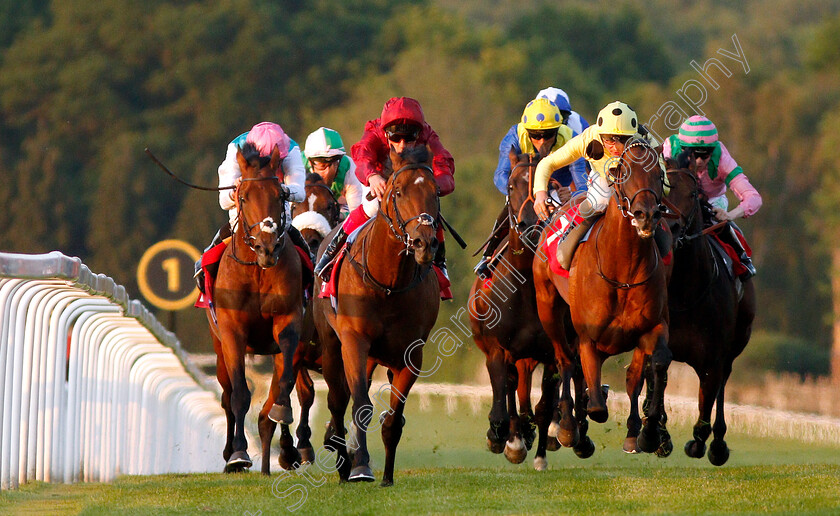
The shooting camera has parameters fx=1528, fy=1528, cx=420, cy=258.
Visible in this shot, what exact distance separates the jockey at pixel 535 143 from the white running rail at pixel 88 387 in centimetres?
237

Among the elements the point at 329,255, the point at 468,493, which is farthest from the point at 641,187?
the point at 329,255

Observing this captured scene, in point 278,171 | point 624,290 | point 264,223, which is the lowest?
point 624,290

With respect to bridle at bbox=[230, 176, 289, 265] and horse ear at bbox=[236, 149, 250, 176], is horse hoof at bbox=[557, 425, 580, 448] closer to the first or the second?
bridle at bbox=[230, 176, 289, 265]

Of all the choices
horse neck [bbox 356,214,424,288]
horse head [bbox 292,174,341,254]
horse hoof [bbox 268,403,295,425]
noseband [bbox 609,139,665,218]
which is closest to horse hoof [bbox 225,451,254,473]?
horse hoof [bbox 268,403,295,425]

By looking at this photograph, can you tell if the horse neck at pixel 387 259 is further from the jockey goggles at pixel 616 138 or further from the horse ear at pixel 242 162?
the jockey goggles at pixel 616 138

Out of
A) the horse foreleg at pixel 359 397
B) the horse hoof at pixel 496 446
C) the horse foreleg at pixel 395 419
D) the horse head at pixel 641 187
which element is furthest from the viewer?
the horse hoof at pixel 496 446

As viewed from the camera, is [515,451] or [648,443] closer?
[648,443]

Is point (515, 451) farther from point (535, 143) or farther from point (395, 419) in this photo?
point (535, 143)

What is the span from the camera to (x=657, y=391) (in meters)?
8.81

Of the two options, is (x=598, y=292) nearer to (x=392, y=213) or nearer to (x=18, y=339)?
(x=392, y=213)

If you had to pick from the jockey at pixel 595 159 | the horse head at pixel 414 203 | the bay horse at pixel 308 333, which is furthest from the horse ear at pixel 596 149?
the bay horse at pixel 308 333

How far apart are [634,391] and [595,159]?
1382mm

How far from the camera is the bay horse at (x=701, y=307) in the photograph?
31.3 feet

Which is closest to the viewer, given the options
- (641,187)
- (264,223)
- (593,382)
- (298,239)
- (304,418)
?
(641,187)
